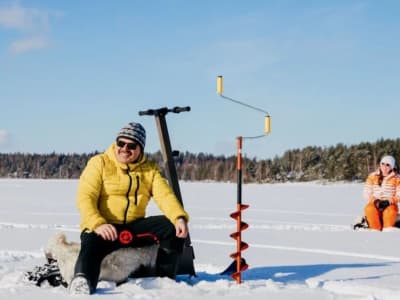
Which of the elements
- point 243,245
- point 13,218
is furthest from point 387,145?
point 243,245

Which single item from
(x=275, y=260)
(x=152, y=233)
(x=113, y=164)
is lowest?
(x=275, y=260)

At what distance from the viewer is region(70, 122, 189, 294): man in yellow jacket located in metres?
5.01

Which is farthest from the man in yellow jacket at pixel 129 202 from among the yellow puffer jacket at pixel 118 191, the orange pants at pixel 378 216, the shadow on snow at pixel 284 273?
the orange pants at pixel 378 216

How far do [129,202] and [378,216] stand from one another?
22.5 feet

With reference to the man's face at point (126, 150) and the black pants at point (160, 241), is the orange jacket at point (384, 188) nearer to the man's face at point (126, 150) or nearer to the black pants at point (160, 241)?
the black pants at point (160, 241)

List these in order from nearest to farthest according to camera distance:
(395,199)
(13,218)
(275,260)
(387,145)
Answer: (275,260) < (395,199) < (13,218) < (387,145)

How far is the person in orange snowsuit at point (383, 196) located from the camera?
1097cm

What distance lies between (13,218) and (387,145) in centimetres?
7681

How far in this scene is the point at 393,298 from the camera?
4.61 meters

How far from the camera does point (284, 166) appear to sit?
332ft

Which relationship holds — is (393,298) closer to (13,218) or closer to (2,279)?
(2,279)

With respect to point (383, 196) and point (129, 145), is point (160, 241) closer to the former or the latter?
point (129, 145)

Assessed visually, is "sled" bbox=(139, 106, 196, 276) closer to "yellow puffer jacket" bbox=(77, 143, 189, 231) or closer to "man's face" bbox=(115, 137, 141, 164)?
"yellow puffer jacket" bbox=(77, 143, 189, 231)

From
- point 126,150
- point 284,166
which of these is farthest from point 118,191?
point 284,166
